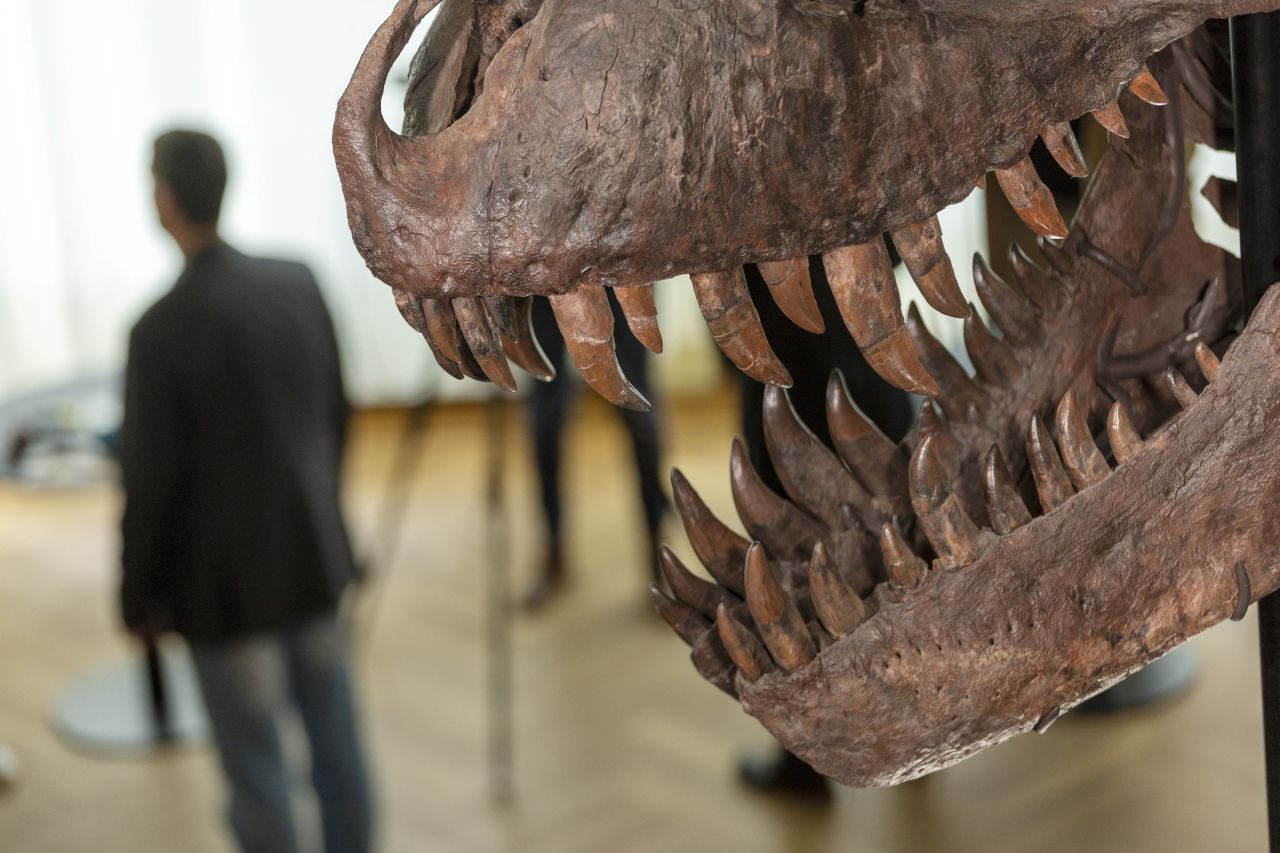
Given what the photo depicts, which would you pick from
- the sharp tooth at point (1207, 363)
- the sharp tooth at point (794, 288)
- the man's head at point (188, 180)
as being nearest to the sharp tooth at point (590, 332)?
the sharp tooth at point (794, 288)

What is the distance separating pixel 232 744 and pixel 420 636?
188 cm

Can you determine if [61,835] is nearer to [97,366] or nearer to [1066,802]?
[1066,802]

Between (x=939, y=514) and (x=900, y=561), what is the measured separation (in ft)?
0.15

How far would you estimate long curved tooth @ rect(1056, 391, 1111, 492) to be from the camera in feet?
3.56

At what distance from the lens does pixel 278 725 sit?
289cm

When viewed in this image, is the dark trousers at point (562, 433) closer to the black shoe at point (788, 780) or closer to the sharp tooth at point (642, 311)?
the black shoe at point (788, 780)

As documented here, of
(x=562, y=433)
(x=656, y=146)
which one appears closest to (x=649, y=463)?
(x=562, y=433)

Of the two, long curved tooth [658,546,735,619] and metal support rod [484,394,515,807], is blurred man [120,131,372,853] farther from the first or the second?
long curved tooth [658,546,735,619]

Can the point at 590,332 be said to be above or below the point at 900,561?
above

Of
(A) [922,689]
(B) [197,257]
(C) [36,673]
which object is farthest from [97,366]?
(A) [922,689]

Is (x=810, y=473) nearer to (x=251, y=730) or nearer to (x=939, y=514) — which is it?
(x=939, y=514)

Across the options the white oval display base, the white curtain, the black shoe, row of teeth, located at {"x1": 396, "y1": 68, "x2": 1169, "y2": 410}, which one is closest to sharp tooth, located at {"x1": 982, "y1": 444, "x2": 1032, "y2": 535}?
row of teeth, located at {"x1": 396, "y1": 68, "x2": 1169, "y2": 410}

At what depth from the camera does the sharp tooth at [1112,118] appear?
1.02m

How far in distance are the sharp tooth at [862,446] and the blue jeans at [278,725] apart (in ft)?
5.96
